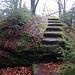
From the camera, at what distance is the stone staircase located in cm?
508

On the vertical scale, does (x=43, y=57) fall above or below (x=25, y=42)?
below

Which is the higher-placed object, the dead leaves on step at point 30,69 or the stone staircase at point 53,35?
the stone staircase at point 53,35

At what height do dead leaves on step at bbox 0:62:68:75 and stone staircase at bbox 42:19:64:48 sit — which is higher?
stone staircase at bbox 42:19:64:48

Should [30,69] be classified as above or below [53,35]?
below

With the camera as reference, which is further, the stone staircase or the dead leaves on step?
the stone staircase

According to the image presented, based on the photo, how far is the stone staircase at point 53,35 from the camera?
5082 mm

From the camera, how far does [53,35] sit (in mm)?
5523

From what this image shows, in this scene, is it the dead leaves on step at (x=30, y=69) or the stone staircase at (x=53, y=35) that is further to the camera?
the stone staircase at (x=53, y=35)

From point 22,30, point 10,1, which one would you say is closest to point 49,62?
point 22,30

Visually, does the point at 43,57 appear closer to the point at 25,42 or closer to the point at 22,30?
the point at 25,42

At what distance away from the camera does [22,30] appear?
5383 mm

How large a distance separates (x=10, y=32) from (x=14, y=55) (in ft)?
2.30

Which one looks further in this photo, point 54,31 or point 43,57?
point 54,31

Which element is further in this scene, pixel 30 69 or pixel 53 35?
pixel 53 35
